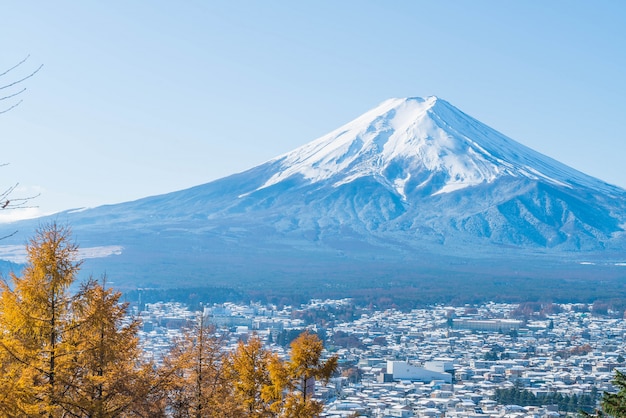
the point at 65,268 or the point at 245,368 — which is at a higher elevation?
the point at 65,268

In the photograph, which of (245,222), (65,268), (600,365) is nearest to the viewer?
(65,268)

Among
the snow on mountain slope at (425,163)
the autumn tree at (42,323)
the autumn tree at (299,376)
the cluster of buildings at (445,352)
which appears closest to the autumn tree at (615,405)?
the autumn tree at (299,376)

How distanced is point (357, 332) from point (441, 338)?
6.51 meters

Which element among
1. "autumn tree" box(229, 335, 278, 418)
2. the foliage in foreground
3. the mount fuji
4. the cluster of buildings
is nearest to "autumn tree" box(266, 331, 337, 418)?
"autumn tree" box(229, 335, 278, 418)

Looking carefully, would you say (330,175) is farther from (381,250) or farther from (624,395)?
(624,395)

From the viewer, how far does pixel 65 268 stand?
13.3m

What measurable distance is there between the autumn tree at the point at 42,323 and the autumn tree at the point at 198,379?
6.50 feet

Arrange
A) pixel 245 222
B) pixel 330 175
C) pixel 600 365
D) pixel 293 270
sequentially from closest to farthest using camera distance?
pixel 600 365 → pixel 293 270 → pixel 245 222 → pixel 330 175

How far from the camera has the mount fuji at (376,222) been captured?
131500mm

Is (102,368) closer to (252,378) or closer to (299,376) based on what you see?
(252,378)

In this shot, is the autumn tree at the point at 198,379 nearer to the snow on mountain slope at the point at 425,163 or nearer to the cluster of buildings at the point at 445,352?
the cluster of buildings at the point at 445,352

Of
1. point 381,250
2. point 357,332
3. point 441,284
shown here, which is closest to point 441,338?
point 357,332

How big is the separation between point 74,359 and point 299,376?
5172 millimetres

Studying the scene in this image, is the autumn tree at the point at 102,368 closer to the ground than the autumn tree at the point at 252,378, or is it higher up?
higher up
